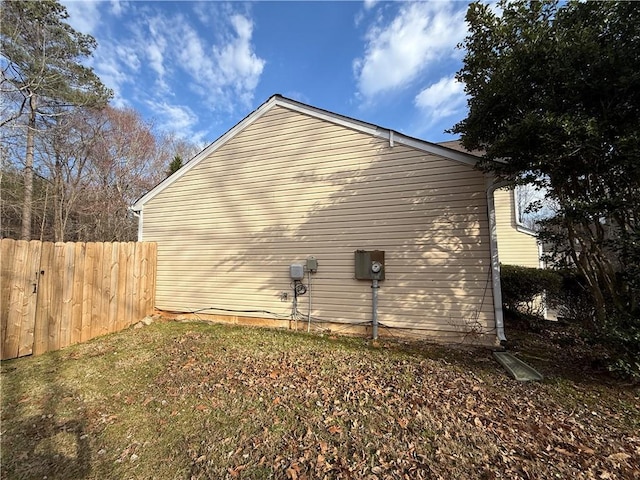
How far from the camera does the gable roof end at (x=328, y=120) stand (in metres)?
5.37

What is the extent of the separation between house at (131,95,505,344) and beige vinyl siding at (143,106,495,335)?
0.02 m

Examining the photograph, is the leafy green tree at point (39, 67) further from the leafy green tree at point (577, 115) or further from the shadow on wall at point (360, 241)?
the leafy green tree at point (577, 115)

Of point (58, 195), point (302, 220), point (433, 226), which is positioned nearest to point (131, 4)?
point (302, 220)

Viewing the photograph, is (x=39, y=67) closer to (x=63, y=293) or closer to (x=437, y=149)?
(x=63, y=293)

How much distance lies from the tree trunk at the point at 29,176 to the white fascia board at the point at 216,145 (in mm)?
7509

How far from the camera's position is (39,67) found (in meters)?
10.4

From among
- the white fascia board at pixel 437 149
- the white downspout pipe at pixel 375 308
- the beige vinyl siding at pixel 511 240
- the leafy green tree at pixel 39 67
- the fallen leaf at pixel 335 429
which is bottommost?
the fallen leaf at pixel 335 429

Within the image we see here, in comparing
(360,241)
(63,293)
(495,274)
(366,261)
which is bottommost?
(63,293)

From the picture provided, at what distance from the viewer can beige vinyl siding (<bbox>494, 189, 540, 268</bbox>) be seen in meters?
9.41

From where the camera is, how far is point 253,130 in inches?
278

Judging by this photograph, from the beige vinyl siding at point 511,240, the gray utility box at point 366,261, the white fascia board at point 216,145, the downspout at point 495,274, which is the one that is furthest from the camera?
the beige vinyl siding at point 511,240

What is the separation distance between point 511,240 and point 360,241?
6801mm

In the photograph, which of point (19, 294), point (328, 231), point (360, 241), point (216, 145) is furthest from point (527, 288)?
point (19, 294)

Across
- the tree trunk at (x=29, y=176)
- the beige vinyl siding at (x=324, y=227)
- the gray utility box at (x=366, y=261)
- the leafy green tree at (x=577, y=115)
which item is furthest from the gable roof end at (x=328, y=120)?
the tree trunk at (x=29, y=176)
